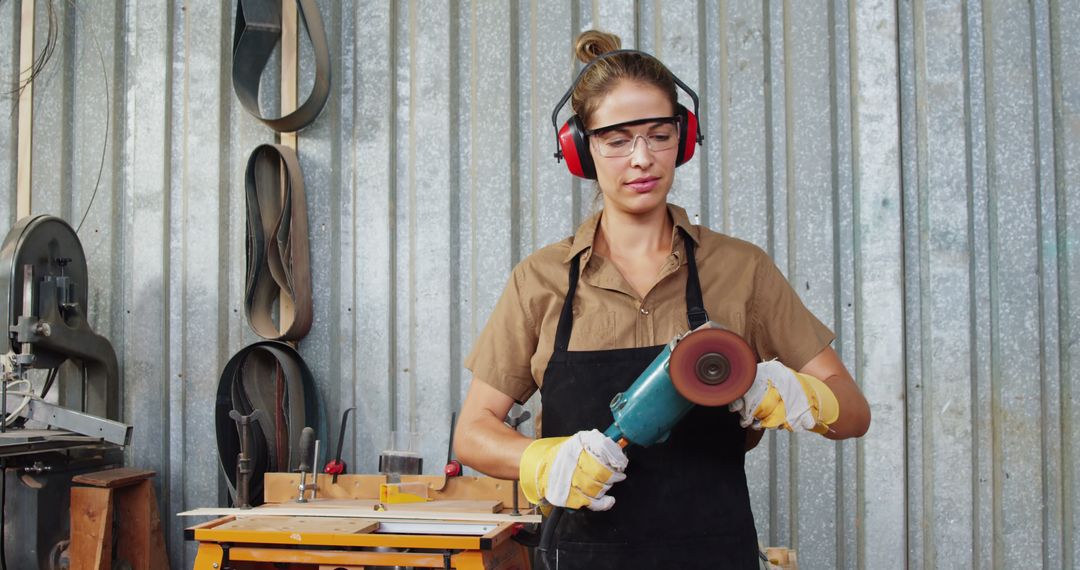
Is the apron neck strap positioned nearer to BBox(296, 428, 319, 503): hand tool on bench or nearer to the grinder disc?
the grinder disc

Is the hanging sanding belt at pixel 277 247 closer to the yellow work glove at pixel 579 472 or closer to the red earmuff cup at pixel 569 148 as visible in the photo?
the red earmuff cup at pixel 569 148

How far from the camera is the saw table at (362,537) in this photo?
2168 millimetres

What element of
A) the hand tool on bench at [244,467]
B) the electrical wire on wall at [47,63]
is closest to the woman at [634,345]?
the hand tool on bench at [244,467]

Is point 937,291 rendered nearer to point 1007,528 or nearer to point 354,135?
point 1007,528

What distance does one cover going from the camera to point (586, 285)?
1.77m

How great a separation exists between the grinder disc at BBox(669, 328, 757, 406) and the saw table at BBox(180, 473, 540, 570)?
89 cm

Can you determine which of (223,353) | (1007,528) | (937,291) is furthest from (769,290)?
(223,353)

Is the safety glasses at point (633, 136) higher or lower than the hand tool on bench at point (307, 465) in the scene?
higher

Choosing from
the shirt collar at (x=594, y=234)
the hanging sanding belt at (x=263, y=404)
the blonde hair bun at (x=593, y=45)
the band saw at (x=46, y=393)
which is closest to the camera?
the shirt collar at (x=594, y=234)

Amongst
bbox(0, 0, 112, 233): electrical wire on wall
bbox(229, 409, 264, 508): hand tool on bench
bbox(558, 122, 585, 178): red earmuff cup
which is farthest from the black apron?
bbox(0, 0, 112, 233): electrical wire on wall

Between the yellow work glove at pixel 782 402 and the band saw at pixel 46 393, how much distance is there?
220 cm

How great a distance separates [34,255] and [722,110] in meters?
2.28

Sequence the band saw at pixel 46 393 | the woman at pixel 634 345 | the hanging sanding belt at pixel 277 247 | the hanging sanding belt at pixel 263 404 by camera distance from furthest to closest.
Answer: the hanging sanding belt at pixel 277 247
the hanging sanding belt at pixel 263 404
the band saw at pixel 46 393
the woman at pixel 634 345

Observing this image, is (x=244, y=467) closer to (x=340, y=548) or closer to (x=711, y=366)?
(x=340, y=548)
